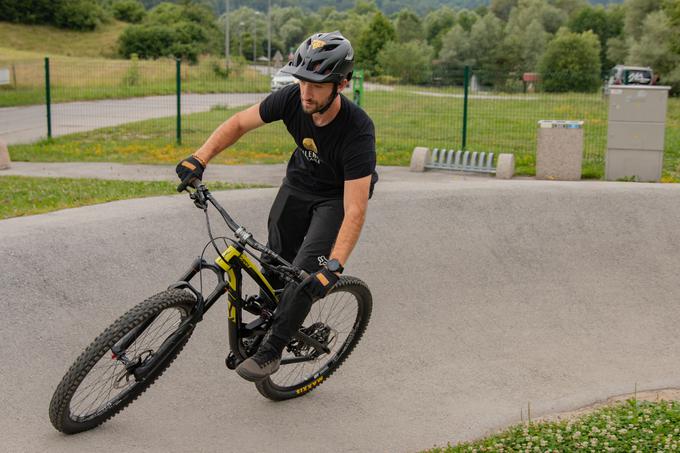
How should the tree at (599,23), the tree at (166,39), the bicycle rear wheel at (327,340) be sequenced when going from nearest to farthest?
the bicycle rear wheel at (327,340) → the tree at (166,39) → the tree at (599,23)

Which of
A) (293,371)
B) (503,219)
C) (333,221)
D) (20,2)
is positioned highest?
(20,2)

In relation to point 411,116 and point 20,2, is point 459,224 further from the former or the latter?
point 20,2

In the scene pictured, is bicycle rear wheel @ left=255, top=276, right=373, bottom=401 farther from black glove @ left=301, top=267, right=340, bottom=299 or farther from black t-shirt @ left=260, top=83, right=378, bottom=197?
black glove @ left=301, top=267, right=340, bottom=299

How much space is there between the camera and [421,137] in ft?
58.9

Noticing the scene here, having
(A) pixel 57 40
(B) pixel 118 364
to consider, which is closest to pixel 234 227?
(B) pixel 118 364

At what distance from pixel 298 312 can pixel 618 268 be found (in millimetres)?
4448

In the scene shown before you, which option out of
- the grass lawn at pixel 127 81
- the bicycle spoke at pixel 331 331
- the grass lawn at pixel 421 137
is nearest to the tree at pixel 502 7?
the grass lawn at pixel 127 81

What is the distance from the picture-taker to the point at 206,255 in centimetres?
748

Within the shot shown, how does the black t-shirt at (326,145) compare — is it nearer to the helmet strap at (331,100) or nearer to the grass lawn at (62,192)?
the helmet strap at (331,100)

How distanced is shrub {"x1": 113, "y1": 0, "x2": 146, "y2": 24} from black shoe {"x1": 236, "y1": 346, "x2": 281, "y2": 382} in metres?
107

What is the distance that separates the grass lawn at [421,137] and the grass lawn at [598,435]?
32.5 ft

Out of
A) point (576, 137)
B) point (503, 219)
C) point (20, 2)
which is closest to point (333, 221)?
point (503, 219)

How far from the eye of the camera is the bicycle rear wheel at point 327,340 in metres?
5.46

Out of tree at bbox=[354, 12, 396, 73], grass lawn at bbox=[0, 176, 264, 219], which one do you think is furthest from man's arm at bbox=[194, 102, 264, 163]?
tree at bbox=[354, 12, 396, 73]
